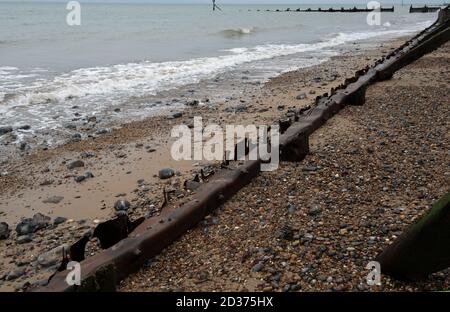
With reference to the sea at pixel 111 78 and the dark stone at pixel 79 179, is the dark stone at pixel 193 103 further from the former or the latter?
the dark stone at pixel 79 179

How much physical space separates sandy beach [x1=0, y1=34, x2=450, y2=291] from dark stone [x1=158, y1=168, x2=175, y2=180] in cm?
7

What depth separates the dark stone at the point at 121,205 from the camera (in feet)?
15.3

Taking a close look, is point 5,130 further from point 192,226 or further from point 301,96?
point 301,96

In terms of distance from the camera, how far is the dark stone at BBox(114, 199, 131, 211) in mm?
4676

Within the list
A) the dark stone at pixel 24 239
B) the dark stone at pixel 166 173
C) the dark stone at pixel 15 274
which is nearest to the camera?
the dark stone at pixel 15 274

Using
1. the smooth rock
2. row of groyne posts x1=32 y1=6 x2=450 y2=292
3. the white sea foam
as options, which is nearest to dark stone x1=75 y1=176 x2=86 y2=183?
the smooth rock

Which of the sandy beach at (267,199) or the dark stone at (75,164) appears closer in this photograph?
the sandy beach at (267,199)

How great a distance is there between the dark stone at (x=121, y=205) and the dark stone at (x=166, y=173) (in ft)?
2.83

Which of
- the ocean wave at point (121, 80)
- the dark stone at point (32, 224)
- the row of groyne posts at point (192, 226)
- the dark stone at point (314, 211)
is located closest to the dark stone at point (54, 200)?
the dark stone at point (32, 224)

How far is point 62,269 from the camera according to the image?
8.34ft

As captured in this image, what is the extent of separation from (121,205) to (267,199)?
1.70 m
